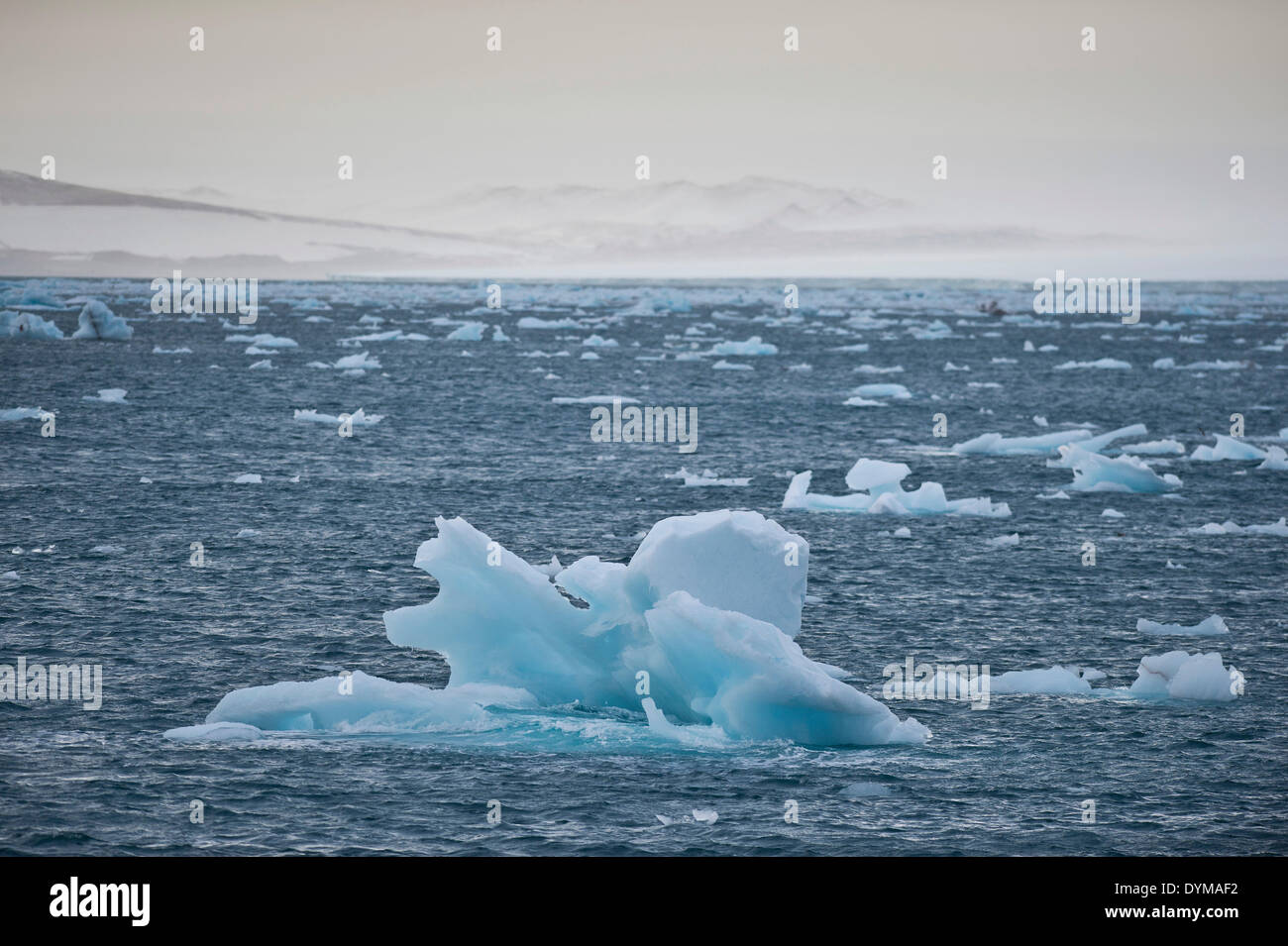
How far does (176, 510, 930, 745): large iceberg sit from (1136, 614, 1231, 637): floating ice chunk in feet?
25.2

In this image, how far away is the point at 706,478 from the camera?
43.3 metres

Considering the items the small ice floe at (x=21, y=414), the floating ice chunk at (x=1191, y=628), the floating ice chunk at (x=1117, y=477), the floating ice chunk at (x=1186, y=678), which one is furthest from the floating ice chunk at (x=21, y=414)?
the floating ice chunk at (x=1186, y=678)

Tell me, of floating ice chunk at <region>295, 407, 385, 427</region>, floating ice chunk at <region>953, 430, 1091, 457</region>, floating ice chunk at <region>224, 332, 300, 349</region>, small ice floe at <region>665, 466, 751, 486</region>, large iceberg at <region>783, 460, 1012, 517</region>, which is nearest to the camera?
large iceberg at <region>783, 460, 1012, 517</region>

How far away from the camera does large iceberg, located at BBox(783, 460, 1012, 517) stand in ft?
122

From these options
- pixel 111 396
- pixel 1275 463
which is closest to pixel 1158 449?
pixel 1275 463

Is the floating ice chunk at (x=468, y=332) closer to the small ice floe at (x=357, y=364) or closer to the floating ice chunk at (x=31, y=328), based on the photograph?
the small ice floe at (x=357, y=364)

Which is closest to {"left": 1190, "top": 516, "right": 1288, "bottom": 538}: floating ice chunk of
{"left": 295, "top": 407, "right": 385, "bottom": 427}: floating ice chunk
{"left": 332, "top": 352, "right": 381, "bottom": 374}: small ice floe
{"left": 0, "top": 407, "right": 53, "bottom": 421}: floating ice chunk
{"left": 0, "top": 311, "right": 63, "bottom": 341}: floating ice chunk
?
{"left": 295, "top": 407, "right": 385, "bottom": 427}: floating ice chunk

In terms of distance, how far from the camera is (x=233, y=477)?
42.3 meters

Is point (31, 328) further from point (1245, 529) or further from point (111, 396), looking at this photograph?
point (1245, 529)

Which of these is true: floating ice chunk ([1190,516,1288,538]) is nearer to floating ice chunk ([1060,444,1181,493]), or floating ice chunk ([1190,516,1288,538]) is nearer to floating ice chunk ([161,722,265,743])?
floating ice chunk ([1060,444,1181,493])

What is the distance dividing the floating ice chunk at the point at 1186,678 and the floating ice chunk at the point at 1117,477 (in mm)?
20028

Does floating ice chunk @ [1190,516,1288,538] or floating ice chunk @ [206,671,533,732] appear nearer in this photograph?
floating ice chunk @ [206,671,533,732]

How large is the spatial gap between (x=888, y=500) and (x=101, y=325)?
2953 inches
